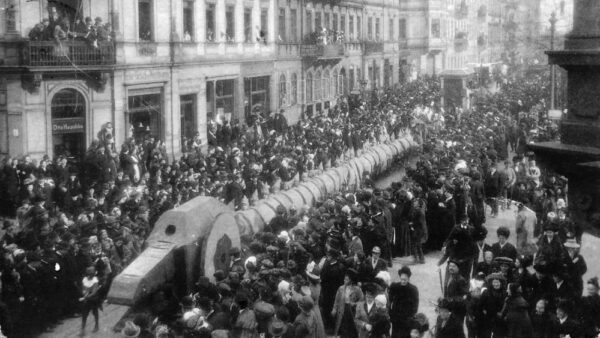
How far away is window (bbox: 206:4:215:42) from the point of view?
33812 millimetres

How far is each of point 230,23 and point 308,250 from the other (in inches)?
971

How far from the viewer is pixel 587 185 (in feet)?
22.4

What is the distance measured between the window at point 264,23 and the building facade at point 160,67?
6 centimetres

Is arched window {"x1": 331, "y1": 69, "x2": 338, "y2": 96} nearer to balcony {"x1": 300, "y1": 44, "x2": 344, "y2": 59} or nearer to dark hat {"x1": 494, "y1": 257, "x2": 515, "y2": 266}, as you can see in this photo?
balcony {"x1": 300, "y1": 44, "x2": 344, "y2": 59}

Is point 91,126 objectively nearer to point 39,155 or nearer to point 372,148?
point 39,155

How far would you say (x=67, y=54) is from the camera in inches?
992

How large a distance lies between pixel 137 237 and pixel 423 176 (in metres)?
9.05

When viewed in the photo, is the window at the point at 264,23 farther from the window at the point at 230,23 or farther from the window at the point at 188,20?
the window at the point at 188,20

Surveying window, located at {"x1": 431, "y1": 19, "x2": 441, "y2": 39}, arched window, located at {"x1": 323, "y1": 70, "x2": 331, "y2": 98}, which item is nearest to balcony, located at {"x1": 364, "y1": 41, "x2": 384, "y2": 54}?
arched window, located at {"x1": 323, "y1": 70, "x2": 331, "y2": 98}

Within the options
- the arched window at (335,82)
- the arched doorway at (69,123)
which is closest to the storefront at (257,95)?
the arched window at (335,82)

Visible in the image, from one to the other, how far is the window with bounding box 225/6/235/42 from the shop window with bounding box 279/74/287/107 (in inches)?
251

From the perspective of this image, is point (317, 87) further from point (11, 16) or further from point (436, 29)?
point (436, 29)

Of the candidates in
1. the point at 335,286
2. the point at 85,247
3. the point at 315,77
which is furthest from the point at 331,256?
the point at 315,77

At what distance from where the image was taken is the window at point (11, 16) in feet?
78.8
